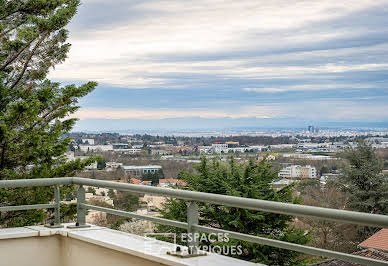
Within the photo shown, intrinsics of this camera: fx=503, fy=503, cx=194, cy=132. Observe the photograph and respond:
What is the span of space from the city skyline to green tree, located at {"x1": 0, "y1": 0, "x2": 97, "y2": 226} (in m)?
20.2

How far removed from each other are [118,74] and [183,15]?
11.7 meters

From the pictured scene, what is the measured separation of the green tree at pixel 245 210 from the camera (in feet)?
45.5

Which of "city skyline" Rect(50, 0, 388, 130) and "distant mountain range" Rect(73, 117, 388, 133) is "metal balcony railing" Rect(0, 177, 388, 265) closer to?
"city skyline" Rect(50, 0, 388, 130)

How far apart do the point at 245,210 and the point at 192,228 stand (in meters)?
11.1

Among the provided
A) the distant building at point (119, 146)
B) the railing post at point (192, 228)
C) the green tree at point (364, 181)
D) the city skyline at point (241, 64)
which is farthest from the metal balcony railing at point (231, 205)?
the city skyline at point (241, 64)

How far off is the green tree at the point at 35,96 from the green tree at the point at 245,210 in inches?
149

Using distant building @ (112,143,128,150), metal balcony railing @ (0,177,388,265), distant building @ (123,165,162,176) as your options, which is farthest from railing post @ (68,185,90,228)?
distant building @ (112,143,128,150)

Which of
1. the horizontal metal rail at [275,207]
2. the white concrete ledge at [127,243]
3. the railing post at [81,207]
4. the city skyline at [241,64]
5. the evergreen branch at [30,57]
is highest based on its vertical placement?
the city skyline at [241,64]

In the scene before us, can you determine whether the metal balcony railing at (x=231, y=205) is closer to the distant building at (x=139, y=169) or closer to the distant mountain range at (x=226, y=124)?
the distant building at (x=139, y=169)

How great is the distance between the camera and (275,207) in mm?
2654

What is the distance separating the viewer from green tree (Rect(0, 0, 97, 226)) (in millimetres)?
15109

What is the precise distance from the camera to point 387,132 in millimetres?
44031

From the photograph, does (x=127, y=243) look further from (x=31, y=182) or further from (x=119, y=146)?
(x=119, y=146)

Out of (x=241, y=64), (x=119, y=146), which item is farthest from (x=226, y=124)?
(x=119, y=146)
